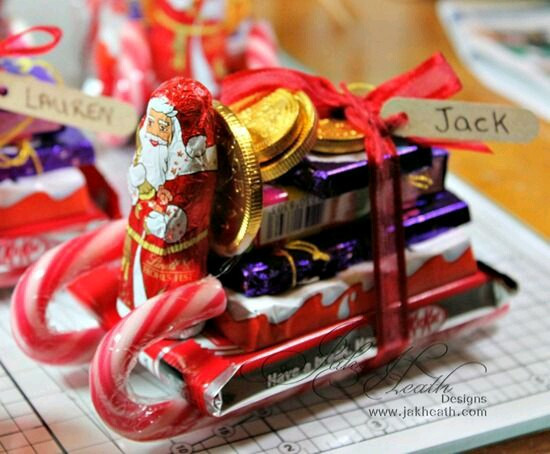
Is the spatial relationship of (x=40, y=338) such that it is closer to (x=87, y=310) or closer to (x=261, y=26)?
(x=87, y=310)

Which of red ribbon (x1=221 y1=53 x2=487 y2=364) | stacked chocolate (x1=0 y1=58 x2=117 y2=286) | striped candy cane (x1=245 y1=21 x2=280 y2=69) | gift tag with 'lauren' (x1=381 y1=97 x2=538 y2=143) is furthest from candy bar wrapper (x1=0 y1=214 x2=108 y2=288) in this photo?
striped candy cane (x1=245 y1=21 x2=280 y2=69)

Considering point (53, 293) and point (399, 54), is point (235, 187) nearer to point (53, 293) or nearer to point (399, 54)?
point (53, 293)

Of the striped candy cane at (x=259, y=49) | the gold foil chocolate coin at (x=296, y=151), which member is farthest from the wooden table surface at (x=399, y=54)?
the gold foil chocolate coin at (x=296, y=151)

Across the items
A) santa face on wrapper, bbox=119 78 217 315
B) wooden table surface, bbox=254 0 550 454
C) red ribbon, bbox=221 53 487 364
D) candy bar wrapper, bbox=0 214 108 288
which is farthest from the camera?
wooden table surface, bbox=254 0 550 454

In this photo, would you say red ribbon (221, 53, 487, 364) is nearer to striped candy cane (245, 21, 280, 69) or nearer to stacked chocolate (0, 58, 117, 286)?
stacked chocolate (0, 58, 117, 286)

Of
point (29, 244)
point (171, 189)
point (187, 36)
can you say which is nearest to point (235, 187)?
point (171, 189)

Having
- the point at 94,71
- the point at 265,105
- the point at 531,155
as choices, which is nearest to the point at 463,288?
the point at 265,105
